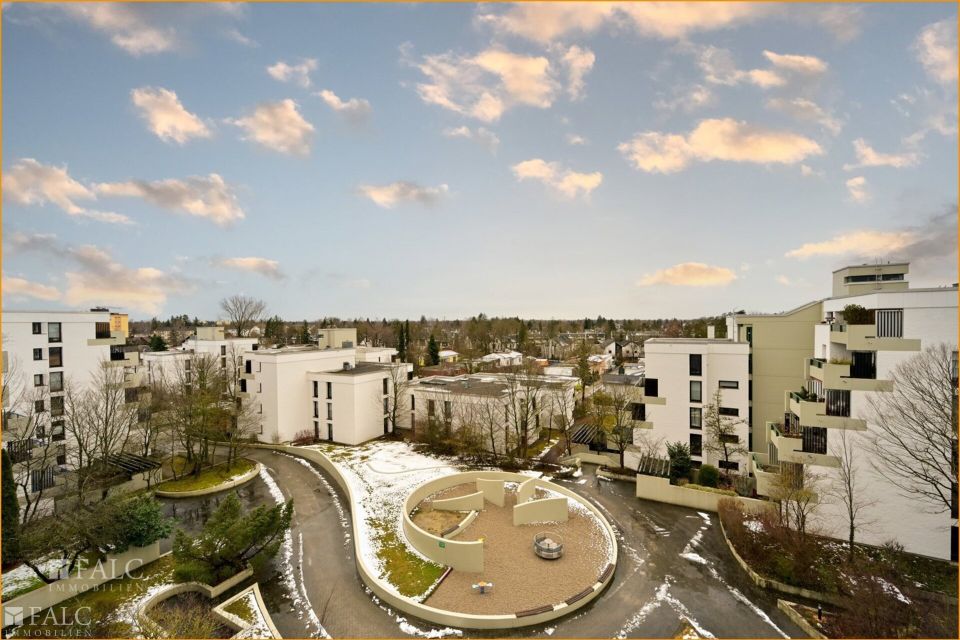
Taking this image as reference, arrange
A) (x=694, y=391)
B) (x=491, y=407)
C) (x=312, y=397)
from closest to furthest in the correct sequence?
(x=694, y=391)
(x=491, y=407)
(x=312, y=397)

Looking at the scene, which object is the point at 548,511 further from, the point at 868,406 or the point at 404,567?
the point at 868,406

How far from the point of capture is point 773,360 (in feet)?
99.3

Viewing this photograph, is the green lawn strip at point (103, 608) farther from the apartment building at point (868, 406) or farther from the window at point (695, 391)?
the window at point (695, 391)

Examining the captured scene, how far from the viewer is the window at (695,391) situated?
30.1 meters

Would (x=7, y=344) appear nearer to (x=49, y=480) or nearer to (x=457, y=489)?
(x=49, y=480)

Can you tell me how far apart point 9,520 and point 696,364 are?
3850 cm

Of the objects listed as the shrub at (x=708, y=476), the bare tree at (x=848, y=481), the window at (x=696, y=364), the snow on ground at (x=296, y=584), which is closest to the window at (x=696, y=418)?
the window at (x=696, y=364)

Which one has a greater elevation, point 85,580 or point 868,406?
point 868,406

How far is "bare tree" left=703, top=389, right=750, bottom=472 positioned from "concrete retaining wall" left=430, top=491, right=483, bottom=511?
55.2 feet

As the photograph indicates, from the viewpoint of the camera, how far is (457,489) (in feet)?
94.8

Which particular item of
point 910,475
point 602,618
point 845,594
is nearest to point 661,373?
point 910,475

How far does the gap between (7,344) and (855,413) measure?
51.0 metres

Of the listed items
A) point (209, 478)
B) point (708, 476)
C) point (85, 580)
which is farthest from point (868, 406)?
point (209, 478)

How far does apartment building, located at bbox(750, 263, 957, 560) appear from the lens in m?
19.5
